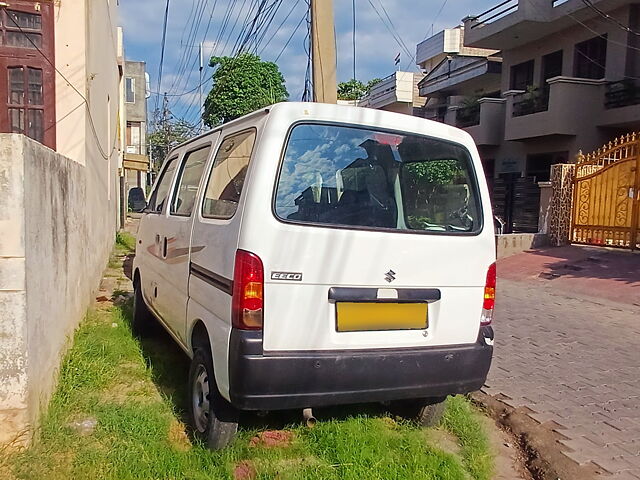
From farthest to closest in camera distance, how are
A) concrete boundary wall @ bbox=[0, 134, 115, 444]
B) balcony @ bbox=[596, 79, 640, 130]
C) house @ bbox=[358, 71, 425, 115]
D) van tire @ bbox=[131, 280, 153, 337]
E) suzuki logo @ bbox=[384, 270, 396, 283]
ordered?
Result: house @ bbox=[358, 71, 425, 115] → balcony @ bbox=[596, 79, 640, 130] → van tire @ bbox=[131, 280, 153, 337] → suzuki logo @ bbox=[384, 270, 396, 283] → concrete boundary wall @ bbox=[0, 134, 115, 444]

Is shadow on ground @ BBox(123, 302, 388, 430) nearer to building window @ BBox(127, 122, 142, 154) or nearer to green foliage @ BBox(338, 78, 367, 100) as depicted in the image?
building window @ BBox(127, 122, 142, 154)

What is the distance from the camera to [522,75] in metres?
19.6

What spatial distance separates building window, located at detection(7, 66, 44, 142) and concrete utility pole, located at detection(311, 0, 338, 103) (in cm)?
356

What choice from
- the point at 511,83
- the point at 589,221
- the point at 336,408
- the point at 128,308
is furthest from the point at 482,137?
the point at 336,408

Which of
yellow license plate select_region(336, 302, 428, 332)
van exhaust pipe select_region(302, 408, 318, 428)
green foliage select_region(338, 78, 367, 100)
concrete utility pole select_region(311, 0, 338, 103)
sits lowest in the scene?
van exhaust pipe select_region(302, 408, 318, 428)

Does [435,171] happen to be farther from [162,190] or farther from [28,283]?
[162,190]

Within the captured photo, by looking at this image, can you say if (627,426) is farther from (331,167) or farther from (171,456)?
(171,456)

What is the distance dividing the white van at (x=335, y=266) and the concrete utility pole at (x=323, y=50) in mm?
3906

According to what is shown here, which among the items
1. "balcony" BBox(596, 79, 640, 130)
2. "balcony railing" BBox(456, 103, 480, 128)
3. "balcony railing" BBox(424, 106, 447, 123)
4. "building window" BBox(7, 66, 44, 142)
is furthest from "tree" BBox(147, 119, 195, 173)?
"building window" BBox(7, 66, 44, 142)

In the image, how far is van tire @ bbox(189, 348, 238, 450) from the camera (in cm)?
299

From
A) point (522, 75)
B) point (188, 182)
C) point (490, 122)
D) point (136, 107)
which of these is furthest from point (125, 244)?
point (136, 107)

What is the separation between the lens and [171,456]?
9.86ft

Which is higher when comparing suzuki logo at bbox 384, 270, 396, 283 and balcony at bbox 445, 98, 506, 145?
balcony at bbox 445, 98, 506, 145

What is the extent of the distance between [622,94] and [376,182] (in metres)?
14.7
